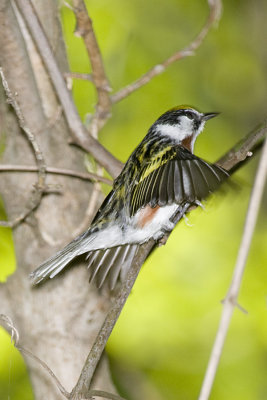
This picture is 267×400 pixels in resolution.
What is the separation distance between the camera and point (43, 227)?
116 inches

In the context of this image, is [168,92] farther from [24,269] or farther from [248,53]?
[24,269]

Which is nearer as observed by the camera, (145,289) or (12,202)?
(12,202)

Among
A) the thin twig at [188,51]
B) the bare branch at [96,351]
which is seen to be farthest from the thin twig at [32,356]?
the thin twig at [188,51]

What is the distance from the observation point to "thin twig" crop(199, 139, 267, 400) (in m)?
1.35

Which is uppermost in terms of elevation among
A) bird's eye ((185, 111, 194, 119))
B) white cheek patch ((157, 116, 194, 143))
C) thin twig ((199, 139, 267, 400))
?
thin twig ((199, 139, 267, 400))

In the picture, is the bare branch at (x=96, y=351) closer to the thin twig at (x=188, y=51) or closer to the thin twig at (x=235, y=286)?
the thin twig at (x=235, y=286)

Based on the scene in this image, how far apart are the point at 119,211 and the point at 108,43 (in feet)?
7.09

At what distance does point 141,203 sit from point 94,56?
997 millimetres

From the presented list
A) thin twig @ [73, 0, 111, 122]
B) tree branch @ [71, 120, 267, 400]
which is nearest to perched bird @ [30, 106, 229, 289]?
tree branch @ [71, 120, 267, 400]

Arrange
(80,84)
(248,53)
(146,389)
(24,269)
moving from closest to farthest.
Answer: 1. (24,269)
2. (146,389)
3. (80,84)
4. (248,53)

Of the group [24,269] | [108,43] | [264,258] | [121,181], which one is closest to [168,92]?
[108,43]

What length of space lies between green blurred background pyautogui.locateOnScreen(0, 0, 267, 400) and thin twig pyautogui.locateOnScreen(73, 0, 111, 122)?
76 cm

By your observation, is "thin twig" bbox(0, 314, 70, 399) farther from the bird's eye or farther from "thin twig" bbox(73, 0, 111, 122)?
the bird's eye

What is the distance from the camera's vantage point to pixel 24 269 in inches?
114
